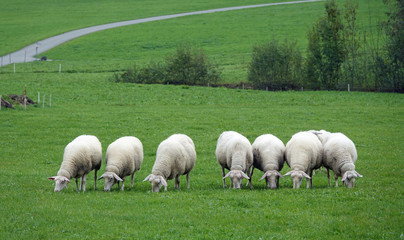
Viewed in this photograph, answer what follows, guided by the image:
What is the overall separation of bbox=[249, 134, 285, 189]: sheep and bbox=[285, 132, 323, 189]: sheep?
385 millimetres

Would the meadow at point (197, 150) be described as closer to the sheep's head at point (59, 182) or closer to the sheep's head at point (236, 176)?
the sheep's head at point (59, 182)

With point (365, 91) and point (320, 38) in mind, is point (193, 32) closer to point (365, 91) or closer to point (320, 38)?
point (320, 38)

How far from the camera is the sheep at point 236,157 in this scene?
56.1ft

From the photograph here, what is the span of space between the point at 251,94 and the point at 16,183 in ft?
119

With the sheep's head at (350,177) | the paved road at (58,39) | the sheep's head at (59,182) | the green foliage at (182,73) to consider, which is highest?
the paved road at (58,39)

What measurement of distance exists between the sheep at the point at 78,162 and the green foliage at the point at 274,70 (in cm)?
4105

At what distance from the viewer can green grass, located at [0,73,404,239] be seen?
12008mm

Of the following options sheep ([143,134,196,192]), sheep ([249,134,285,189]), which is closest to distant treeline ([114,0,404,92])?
sheep ([249,134,285,189])

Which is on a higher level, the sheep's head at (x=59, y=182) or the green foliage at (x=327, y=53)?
the green foliage at (x=327, y=53)

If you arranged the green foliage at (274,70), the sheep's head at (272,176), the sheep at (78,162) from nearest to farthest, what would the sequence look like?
the sheep at (78,162) < the sheep's head at (272,176) < the green foliage at (274,70)

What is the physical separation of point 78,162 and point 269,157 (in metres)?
6.96

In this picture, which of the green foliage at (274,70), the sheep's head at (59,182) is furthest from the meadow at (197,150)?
the green foliage at (274,70)

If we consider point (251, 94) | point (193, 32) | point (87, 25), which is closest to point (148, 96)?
point (251, 94)

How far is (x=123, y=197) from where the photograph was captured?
15211 mm
